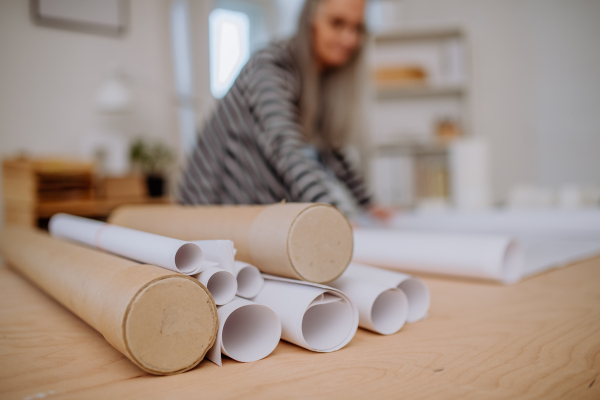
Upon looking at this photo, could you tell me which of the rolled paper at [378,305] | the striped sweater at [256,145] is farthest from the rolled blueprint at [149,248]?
the striped sweater at [256,145]

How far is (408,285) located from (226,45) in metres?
3.20

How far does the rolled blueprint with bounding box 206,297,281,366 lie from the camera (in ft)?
1.63

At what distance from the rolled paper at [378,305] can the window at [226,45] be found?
298 centimetres

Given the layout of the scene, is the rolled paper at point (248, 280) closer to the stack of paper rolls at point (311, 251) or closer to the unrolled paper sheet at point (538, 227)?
the stack of paper rolls at point (311, 251)

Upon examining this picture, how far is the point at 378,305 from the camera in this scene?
64 centimetres

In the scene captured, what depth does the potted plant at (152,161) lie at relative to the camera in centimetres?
300

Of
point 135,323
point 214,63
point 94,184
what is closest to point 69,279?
point 135,323

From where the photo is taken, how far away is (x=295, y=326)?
0.52 m

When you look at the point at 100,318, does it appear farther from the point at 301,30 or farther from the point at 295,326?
the point at 301,30

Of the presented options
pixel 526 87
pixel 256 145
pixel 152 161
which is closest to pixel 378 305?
pixel 256 145

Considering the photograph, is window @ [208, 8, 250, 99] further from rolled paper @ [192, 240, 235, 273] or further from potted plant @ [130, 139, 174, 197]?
rolled paper @ [192, 240, 235, 273]

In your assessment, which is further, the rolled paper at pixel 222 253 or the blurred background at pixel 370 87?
the blurred background at pixel 370 87

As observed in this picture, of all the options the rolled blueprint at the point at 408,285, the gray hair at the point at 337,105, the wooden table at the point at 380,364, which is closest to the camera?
the wooden table at the point at 380,364

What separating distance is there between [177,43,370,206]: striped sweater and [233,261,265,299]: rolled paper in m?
0.39
